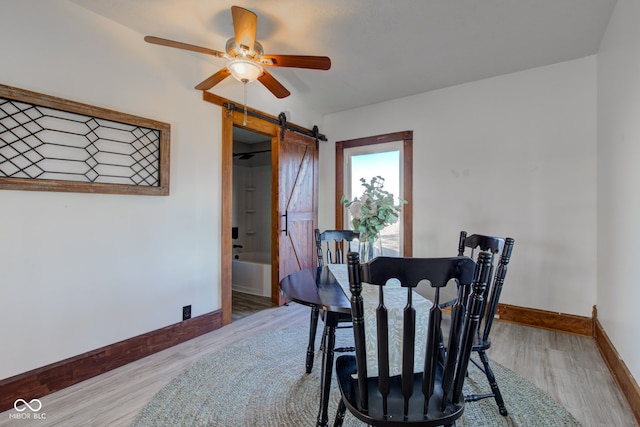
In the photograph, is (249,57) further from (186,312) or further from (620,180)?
(620,180)

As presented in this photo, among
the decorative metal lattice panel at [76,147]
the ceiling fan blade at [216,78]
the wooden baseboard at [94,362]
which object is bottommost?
the wooden baseboard at [94,362]

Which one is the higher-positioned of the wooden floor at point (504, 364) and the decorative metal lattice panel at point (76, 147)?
the decorative metal lattice panel at point (76, 147)

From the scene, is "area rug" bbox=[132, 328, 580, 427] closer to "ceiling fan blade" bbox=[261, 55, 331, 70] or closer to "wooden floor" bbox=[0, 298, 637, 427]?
"wooden floor" bbox=[0, 298, 637, 427]

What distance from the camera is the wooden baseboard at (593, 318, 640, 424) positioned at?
1.69m

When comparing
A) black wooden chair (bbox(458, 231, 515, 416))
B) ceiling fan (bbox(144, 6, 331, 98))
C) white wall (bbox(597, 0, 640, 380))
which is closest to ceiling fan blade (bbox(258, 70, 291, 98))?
ceiling fan (bbox(144, 6, 331, 98))

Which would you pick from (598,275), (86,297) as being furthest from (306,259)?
(598,275)

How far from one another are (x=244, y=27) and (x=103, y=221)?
5.47 feet

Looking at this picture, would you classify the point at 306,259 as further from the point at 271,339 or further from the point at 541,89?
the point at 541,89

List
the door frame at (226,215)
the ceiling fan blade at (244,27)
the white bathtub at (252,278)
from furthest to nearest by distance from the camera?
the white bathtub at (252,278), the door frame at (226,215), the ceiling fan blade at (244,27)

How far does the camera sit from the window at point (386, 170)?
375 centimetres

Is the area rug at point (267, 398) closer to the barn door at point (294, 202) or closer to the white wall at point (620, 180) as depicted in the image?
the white wall at point (620, 180)

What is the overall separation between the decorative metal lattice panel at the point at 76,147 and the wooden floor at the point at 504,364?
1.30 metres

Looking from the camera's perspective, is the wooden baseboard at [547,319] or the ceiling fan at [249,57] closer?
the ceiling fan at [249,57]

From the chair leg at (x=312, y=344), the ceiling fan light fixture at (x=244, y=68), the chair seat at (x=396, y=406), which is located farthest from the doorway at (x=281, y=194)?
the chair seat at (x=396, y=406)
